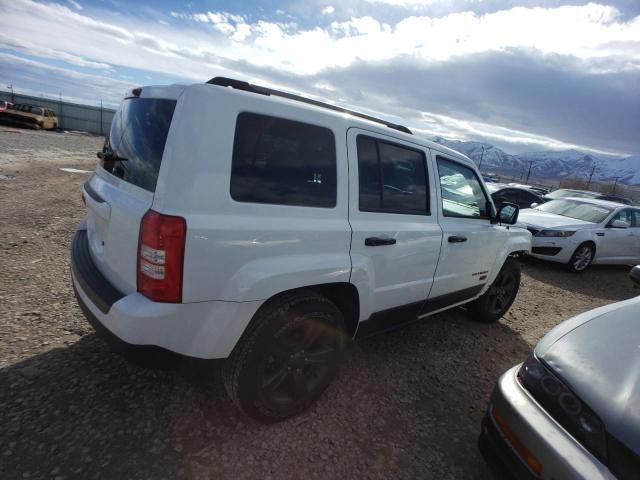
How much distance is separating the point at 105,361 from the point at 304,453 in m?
1.60

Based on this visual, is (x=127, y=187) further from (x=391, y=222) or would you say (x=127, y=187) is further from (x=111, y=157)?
(x=391, y=222)

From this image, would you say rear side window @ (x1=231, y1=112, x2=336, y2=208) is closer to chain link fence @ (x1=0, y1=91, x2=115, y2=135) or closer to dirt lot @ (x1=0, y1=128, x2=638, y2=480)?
dirt lot @ (x1=0, y1=128, x2=638, y2=480)

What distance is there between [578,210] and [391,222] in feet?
25.5

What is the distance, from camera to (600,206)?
8.05 m

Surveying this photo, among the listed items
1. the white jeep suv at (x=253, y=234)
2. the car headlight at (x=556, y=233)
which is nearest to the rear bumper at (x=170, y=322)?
the white jeep suv at (x=253, y=234)

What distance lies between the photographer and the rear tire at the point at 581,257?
7215 millimetres

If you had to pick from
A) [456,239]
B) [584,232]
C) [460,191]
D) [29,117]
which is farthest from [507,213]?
[29,117]

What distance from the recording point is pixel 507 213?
3729mm

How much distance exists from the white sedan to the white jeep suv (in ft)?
18.6

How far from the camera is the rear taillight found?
1674 mm

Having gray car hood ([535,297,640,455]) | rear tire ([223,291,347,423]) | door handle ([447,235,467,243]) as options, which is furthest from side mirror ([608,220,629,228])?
rear tire ([223,291,347,423])

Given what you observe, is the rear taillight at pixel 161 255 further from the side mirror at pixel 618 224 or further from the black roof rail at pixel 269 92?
the side mirror at pixel 618 224

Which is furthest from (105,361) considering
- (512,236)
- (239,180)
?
(512,236)

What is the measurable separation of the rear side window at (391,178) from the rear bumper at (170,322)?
3.65 feet
